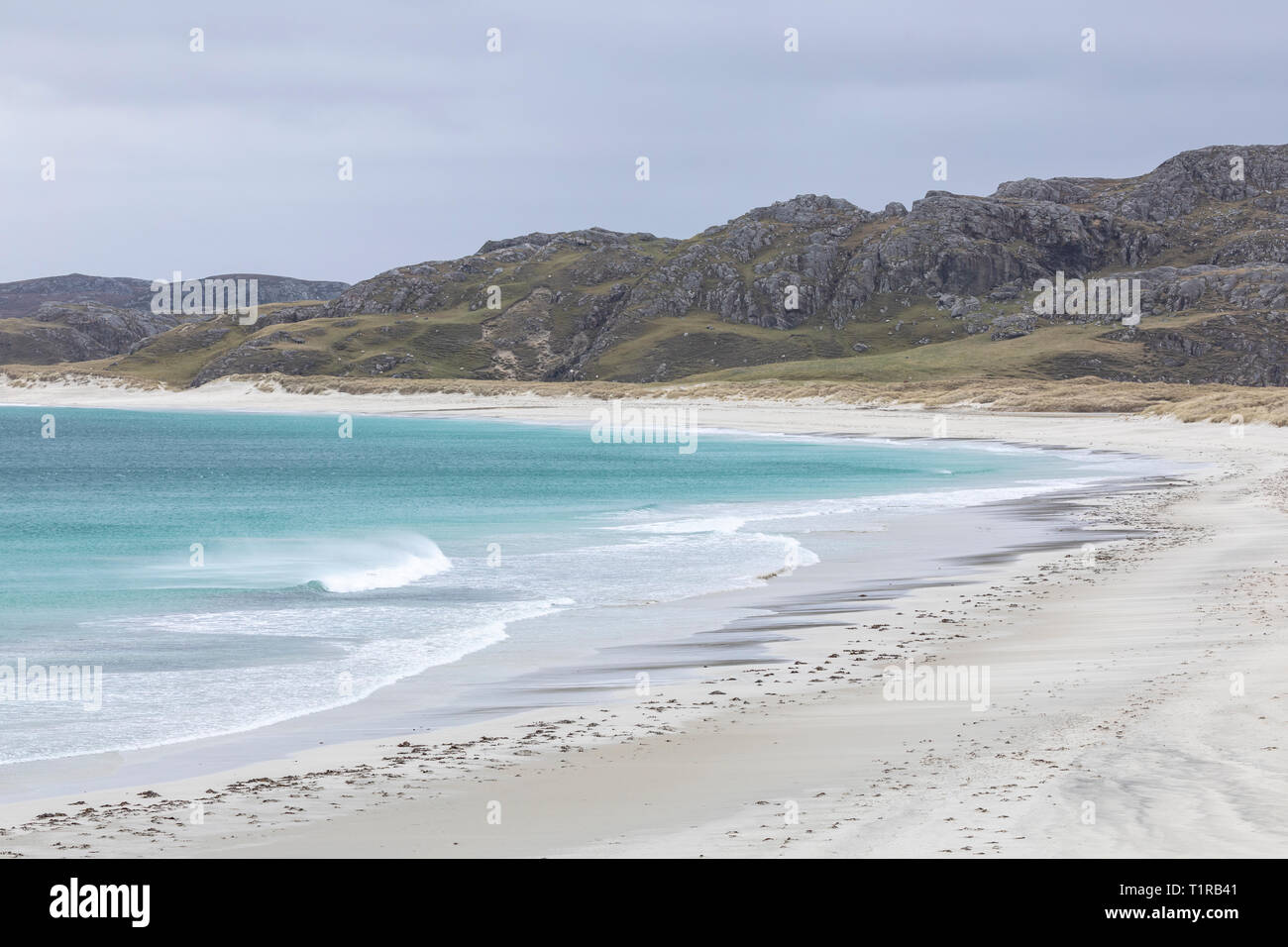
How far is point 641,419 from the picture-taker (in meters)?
128

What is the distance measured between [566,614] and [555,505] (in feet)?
77.8

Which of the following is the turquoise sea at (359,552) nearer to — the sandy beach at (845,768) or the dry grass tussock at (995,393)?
the sandy beach at (845,768)

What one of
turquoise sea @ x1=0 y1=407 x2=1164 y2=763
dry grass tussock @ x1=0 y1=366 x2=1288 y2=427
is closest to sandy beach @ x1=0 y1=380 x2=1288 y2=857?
turquoise sea @ x1=0 y1=407 x2=1164 y2=763

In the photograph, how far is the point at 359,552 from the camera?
105ft

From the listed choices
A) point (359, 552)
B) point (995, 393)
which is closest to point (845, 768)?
point (359, 552)

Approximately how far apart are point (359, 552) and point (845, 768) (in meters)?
23.3

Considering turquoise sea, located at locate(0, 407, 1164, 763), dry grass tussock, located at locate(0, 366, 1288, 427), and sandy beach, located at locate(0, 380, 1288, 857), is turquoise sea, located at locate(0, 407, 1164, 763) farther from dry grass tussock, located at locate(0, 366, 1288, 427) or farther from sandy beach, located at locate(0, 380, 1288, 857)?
dry grass tussock, located at locate(0, 366, 1288, 427)

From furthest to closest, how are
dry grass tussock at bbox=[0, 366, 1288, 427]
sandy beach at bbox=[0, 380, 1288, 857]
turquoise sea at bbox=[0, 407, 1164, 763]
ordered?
dry grass tussock at bbox=[0, 366, 1288, 427], turquoise sea at bbox=[0, 407, 1164, 763], sandy beach at bbox=[0, 380, 1288, 857]

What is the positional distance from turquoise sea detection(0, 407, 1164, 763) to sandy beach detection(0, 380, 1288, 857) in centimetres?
314

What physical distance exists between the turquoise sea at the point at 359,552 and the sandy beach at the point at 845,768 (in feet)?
10.3

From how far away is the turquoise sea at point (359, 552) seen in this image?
53.0 ft

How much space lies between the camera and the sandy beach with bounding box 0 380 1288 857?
27.8 ft

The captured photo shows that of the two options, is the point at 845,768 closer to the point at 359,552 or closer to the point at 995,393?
the point at 359,552

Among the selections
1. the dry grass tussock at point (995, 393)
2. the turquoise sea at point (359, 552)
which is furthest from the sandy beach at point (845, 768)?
the dry grass tussock at point (995, 393)
